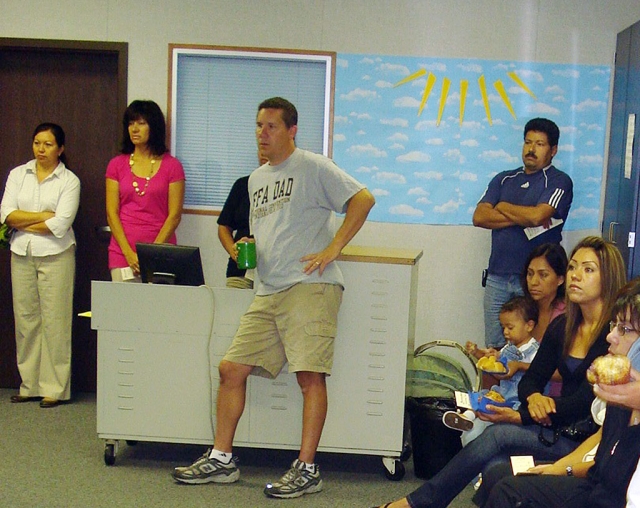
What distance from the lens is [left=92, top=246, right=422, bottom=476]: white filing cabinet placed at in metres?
3.50

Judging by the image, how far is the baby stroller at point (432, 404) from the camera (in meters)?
3.48

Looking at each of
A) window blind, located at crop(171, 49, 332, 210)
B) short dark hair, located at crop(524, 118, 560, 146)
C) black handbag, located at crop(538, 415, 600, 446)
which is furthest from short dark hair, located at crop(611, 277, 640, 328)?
window blind, located at crop(171, 49, 332, 210)

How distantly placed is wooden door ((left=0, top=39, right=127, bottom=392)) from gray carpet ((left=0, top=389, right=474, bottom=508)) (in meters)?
0.82

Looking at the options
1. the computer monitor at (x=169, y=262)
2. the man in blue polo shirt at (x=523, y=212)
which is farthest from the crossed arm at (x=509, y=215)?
the computer monitor at (x=169, y=262)

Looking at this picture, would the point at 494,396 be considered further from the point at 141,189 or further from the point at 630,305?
the point at 141,189

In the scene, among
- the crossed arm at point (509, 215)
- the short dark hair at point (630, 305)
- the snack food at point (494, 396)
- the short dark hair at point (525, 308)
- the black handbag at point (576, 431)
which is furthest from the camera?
the crossed arm at point (509, 215)

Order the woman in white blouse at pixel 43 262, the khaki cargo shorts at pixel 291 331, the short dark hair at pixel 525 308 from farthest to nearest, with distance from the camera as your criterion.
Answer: the woman in white blouse at pixel 43 262
the short dark hair at pixel 525 308
the khaki cargo shorts at pixel 291 331

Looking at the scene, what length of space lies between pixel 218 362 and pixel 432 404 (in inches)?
36.2

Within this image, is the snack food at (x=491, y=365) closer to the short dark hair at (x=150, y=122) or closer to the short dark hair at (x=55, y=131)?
the short dark hair at (x=150, y=122)

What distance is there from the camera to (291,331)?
3336mm

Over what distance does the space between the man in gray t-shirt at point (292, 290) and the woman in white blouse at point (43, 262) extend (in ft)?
5.00

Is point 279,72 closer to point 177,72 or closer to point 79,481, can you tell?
point 177,72

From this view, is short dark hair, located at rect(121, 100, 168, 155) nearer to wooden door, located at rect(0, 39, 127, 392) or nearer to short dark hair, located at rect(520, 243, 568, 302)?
wooden door, located at rect(0, 39, 127, 392)

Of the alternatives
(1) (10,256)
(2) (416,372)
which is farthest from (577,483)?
(1) (10,256)
